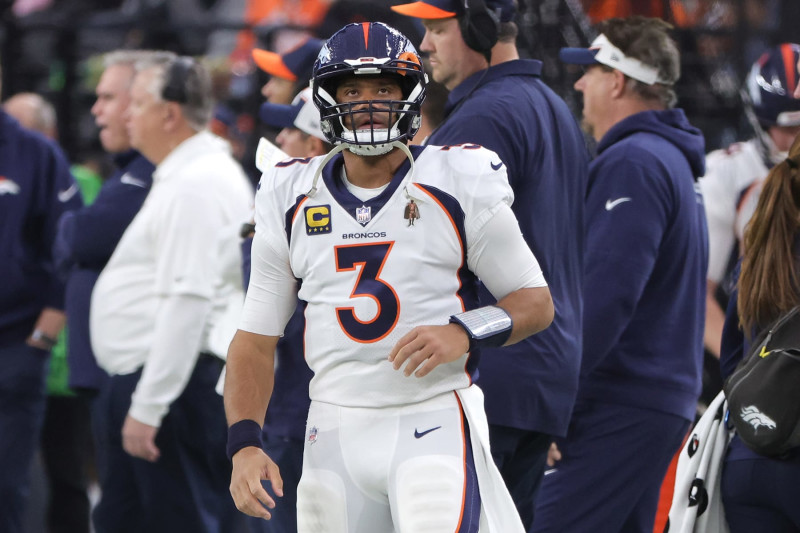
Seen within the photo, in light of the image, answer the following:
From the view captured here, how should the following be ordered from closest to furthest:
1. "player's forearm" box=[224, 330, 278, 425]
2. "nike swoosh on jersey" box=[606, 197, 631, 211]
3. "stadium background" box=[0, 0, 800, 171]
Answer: "player's forearm" box=[224, 330, 278, 425], "nike swoosh on jersey" box=[606, 197, 631, 211], "stadium background" box=[0, 0, 800, 171]

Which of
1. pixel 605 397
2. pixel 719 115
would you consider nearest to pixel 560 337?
pixel 605 397

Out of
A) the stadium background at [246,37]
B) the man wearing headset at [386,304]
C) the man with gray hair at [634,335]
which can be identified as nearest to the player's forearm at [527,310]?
the man wearing headset at [386,304]

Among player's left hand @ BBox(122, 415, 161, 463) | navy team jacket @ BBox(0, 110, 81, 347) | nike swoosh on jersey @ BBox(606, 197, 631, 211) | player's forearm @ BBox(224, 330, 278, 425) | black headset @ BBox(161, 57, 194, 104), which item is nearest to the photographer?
player's forearm @ BBox(224, 330, 278, 425)

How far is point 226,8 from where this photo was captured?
10086 mm

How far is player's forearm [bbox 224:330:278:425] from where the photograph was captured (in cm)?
290

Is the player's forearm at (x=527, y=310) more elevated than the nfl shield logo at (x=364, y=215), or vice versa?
the nfl shield logo at (x=364, y=215)

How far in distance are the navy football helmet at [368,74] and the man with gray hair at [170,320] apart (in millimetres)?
1702

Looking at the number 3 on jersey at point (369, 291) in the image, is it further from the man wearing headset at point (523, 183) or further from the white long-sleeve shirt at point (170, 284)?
the white long-sleeve shirt at point (170, 284)

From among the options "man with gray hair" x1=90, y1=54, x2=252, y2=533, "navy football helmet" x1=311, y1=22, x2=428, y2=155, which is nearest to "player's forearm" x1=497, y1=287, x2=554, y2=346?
"navy football helmet" x1=311, y1=22, x2=428, y2=155

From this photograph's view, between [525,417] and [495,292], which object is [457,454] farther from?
[525,417]

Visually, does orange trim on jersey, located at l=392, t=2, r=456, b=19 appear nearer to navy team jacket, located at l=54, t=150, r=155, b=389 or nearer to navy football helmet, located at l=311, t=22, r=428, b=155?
navy football helmet, located at l=311, t=22, r=428, b=155

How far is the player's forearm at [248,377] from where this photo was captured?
2.90 meters

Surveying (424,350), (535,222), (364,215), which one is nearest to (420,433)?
(424,350)

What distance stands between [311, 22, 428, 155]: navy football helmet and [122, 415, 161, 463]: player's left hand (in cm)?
211
